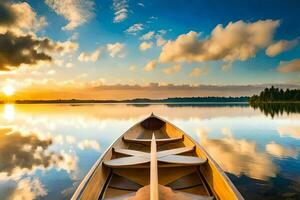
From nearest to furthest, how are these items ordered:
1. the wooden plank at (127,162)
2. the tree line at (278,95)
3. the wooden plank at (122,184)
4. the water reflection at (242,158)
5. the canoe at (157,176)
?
the canoe at (157,176), the wooden plank at (122,184), the wooden plank at (127,162), the water reflection at (242,158), the tree line at (278,95)

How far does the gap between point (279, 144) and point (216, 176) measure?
34.7 ft

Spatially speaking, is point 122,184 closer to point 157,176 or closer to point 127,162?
point 127,162

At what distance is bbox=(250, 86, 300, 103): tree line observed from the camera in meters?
85.9

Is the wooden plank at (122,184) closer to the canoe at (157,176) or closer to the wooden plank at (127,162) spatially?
the canoe at (157,176)

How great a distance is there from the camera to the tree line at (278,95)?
8594 centimetres

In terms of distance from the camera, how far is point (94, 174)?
4.16m

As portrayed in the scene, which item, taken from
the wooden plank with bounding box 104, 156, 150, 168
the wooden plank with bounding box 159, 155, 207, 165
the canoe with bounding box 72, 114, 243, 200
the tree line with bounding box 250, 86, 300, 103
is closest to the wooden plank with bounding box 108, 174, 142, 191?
the canoe with bounding box 72, 114, 243, 200

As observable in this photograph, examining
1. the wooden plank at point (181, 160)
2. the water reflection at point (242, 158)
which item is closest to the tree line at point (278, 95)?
the water reflection at point (242, 158)

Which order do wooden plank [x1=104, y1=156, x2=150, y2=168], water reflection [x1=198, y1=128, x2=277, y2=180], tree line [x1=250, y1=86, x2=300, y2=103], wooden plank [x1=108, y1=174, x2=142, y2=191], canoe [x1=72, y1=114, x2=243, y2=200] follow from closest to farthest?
Result: canoe [x1=72, y1=114, x2=243, y2=200] → wooden plank [x1=108, y1=174, x2=142, y2=191] → wooden plank [x1=104, y1=156, x2=150, y2=168] → water reflection [x1=198, y1=128, x2=277, y2=180] → tree line [x1=250, y1=86, x2=300, y2=103]

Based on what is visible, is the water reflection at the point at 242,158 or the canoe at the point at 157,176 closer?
the canoe at the point at 157,176

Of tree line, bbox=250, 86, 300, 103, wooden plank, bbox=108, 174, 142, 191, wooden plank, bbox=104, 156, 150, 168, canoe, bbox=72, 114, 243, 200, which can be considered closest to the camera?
canoe, bbox=72, 114, 243, 200

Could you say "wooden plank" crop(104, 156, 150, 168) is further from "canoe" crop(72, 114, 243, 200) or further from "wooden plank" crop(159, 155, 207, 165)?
"wooden plank" crop(159, 155, 207, 165)

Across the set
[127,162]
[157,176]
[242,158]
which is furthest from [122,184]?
[242,158]

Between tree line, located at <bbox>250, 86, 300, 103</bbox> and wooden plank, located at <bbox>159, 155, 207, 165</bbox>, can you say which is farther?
tree line, located at <bbox>250, 86, 300, 103</bbox>
